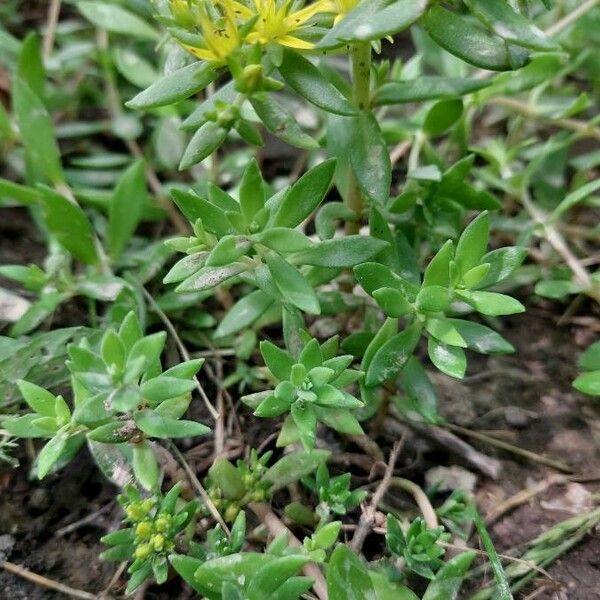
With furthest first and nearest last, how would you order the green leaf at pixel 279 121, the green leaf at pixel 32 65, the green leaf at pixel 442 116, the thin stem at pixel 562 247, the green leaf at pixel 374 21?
the green leaf at pixel 32 65 → the thin stem at pixel 562 247 → the green leaf at pixel 442 116 → the green leaf at pixel 279 121 → the green leaf at pixel 374 21

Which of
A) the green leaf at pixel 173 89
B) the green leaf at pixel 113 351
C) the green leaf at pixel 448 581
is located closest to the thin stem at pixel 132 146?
the green leaf at pixel 173 89

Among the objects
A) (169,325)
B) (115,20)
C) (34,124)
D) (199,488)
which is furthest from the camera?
(115,20)

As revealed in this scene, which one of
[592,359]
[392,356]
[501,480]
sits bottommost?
[501,480]

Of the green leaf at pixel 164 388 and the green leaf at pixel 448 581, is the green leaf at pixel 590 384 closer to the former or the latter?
the green leaf at pixel 448 581

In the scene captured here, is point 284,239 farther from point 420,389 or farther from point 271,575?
point 271,575

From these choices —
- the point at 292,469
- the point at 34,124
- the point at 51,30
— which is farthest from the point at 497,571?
the point at 51,30

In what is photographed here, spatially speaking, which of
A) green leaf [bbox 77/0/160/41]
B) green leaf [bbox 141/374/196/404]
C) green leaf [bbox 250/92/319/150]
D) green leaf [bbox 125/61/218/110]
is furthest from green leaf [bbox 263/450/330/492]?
green leaf [bbox 77/0/160/41]

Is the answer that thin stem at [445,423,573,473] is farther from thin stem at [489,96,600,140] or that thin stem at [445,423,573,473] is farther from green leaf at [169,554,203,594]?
thin stem at [489,96,600,140]
